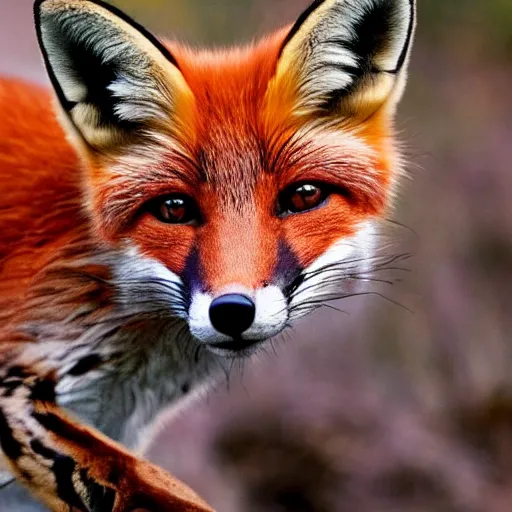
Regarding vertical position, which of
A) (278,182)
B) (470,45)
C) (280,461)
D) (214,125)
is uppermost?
(214,125)

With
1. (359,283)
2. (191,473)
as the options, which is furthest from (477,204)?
(359,283)

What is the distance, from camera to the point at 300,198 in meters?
3.35

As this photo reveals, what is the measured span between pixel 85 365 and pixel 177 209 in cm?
75

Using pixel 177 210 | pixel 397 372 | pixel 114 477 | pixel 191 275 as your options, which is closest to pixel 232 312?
pixel 191 275

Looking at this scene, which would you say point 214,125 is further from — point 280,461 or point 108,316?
point 280,461

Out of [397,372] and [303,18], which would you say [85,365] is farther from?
[397,372]

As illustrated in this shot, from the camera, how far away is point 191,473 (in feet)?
25.3

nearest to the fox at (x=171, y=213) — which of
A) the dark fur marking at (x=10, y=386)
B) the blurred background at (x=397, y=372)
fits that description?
the dark fur marking at (x=10, y=386)

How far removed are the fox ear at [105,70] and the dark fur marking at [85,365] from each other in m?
0.78

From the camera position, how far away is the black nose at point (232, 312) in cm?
303

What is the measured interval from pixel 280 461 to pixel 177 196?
5.07 m

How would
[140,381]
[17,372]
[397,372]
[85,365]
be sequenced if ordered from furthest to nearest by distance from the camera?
[397,372] → [140,381] → [85,365] → [17,372]

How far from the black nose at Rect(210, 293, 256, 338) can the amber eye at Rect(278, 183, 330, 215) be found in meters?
0.41

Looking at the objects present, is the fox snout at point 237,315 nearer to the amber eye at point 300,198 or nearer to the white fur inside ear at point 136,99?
the amber eye at point 300,198
